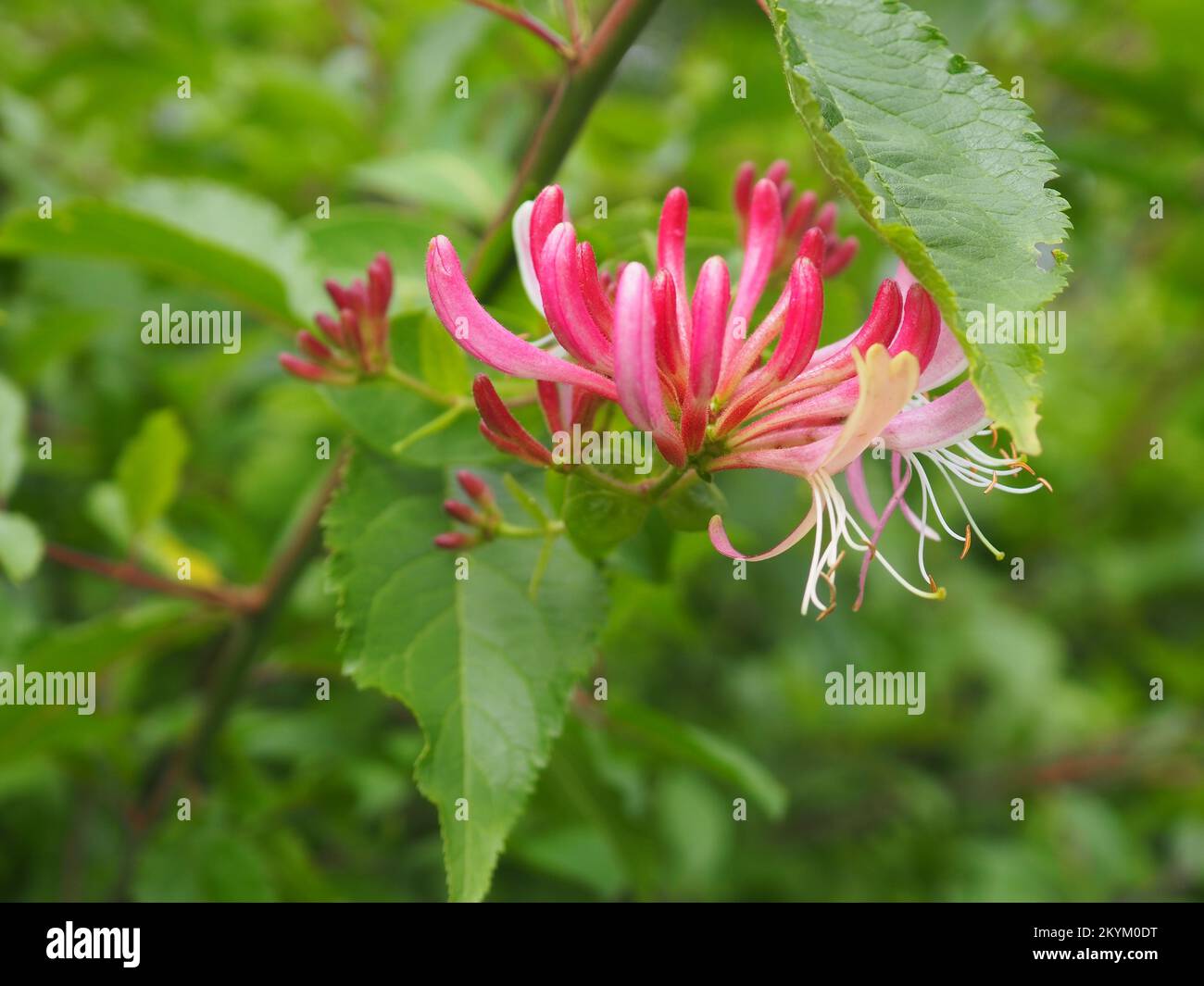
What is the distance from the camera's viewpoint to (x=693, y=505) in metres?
0.86

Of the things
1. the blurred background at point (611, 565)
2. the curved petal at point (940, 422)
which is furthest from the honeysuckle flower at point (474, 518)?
the curved petal at point (940, 422)

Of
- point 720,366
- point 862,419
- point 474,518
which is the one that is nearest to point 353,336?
point 474,518

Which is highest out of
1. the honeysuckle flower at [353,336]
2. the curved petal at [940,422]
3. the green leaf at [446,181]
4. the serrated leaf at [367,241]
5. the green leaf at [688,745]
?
the green leaf at [446,181]

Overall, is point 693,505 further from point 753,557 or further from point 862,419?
point 862,419

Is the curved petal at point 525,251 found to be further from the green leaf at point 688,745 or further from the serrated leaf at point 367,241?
the green leaf at point 688,745

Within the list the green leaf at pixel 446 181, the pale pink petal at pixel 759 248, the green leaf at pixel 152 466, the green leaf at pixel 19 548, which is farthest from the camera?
the green leaf at pixel 446 181

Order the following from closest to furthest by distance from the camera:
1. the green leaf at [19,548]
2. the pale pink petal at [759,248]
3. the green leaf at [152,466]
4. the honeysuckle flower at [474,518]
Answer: the pale pink petal at [759,248] → the honeysuckle flower at [474,518] → the green leaf at [19,548] → the green leaf at [152,466]

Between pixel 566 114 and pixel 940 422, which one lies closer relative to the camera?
pixel 940 422

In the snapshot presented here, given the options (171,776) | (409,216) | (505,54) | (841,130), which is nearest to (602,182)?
(505,54)

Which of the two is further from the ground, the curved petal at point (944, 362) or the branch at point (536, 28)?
the branch at point (536, 28)

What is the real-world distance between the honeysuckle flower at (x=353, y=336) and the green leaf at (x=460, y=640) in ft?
0.38

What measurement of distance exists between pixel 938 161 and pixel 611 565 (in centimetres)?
57

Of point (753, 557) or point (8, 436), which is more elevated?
point (8, 436)

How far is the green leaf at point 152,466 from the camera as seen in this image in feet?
5.08
